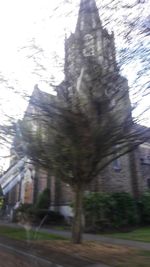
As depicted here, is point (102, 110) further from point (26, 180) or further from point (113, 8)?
point (26, 180)

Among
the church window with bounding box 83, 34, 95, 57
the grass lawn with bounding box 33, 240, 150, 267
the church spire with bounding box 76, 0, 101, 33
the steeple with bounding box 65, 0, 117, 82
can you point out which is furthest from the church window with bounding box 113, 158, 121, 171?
the church spire with bounding box 76, 0, 101, 33

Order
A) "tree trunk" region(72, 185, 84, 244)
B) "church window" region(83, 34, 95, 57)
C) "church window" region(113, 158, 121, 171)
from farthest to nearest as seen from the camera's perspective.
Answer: "church window" region(113, 158, 121, 171)
"tree trunk" region(72, 185, 84, 244)
"church window" region(83, 34, 95, 57)

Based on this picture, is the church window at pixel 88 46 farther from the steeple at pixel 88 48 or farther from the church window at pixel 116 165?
the church window at pixel 116 165

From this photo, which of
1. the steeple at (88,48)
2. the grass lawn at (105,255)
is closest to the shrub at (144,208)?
the grass lawn at (105,255)

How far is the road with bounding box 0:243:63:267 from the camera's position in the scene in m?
8.05

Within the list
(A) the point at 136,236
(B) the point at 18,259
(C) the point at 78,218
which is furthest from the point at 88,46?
(A) the point at 136,236

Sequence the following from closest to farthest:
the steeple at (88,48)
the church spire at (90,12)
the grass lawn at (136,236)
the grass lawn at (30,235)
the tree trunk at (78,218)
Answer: the church spire at (90,12) → the steeple at (88,48) → the tree trunk at (78,218) → the grass lawn at (30,235) → the grass lawn at (136,236)

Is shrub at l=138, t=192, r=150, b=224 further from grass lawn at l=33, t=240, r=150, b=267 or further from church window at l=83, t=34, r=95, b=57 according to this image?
church window at l=83, t=34, r=95, b=57

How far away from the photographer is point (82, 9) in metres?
7.28

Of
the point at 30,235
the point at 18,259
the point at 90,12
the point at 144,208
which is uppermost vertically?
the point at 90,12

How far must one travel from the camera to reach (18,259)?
29.6ft

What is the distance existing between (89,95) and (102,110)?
59 cm

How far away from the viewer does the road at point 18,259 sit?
8.05 metres

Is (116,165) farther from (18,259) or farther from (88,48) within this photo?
(18,259)
